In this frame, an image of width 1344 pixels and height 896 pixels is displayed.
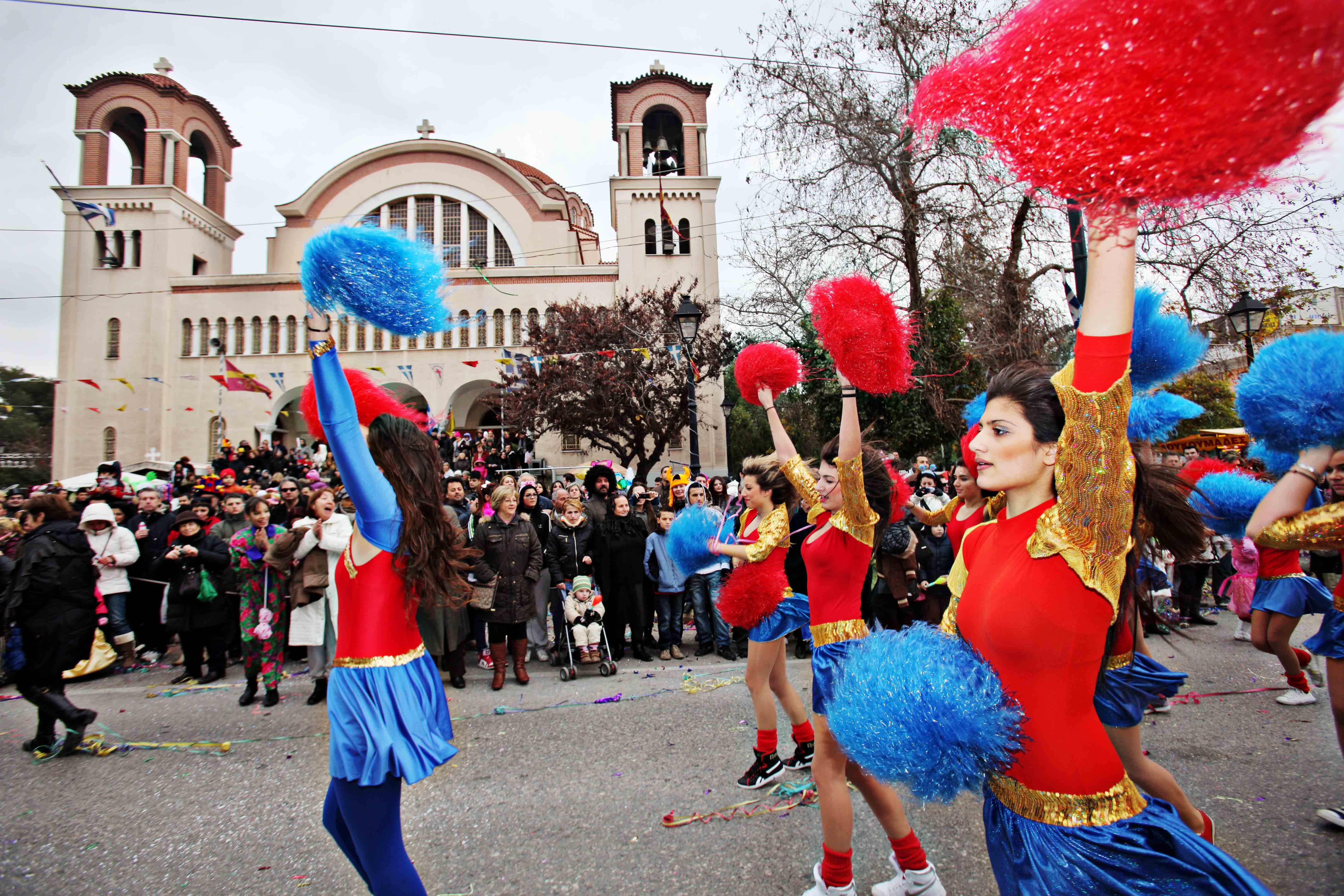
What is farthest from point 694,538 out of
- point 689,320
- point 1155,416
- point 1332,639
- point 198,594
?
point 689,320

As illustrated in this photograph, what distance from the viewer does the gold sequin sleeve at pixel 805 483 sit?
3.39 metres

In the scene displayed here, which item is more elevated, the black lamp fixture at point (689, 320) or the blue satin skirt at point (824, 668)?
the black lamp fixture at point (689, 320)

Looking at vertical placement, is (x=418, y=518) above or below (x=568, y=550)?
above

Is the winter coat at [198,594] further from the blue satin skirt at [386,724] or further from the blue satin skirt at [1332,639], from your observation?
the blue satin skirt at [1332,639]

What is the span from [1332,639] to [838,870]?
7.37ft

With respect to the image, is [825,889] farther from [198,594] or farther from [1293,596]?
[198,594]

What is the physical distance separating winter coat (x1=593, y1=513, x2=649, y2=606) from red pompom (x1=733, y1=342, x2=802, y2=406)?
12.7 feet

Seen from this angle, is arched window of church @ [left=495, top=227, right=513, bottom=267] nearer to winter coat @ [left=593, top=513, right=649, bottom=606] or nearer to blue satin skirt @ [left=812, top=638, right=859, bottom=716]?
winter coat @ [left=593, top=513, right=649, bottom=606]

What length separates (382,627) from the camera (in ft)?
7.29

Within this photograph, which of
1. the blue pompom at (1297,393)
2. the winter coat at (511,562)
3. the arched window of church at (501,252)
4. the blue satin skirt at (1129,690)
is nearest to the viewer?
the blue satin skirt at (1129,690)

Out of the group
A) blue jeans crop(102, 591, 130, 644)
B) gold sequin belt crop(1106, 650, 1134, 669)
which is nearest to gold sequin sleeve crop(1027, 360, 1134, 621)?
gold sequin belt crop(1106, 650, 1134, 669)

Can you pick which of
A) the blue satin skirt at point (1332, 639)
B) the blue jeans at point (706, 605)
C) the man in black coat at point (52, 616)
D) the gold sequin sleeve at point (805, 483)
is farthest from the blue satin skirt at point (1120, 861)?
the blue jeans at point (706, 605)

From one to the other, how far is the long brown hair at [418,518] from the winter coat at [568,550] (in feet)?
16.0

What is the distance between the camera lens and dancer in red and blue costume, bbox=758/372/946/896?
2.59 meters
